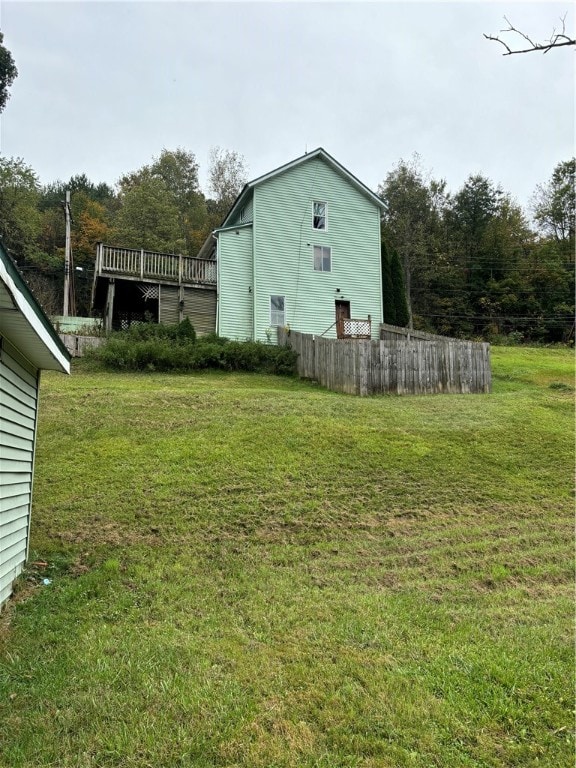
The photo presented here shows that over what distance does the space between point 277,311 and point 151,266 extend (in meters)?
5.59

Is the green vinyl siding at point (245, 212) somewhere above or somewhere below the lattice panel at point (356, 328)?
above

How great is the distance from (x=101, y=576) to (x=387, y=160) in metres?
39.2

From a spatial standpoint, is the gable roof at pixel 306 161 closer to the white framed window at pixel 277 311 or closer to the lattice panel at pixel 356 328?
the white framed window at pixel 277 311

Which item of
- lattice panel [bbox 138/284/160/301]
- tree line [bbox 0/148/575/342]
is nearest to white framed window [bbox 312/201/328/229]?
lattice panel [bbox 138/284/160/301]

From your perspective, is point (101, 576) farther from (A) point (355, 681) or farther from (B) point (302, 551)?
(A) point (355, 681)

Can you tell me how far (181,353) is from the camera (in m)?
15.6

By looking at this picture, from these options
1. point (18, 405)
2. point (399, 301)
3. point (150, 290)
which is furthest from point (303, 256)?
point (18, 405)

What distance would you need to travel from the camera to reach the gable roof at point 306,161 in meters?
19.1

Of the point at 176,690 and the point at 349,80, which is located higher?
the point at 349,80

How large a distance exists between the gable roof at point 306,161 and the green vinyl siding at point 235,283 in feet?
5.81

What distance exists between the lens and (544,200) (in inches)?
1545

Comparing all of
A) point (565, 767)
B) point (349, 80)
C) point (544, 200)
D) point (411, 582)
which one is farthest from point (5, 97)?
point (544, 200)

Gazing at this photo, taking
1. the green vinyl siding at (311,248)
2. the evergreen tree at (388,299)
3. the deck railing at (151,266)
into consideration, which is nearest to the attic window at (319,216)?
the green vinyl siding at (311,248)

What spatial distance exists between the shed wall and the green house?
13.9m
